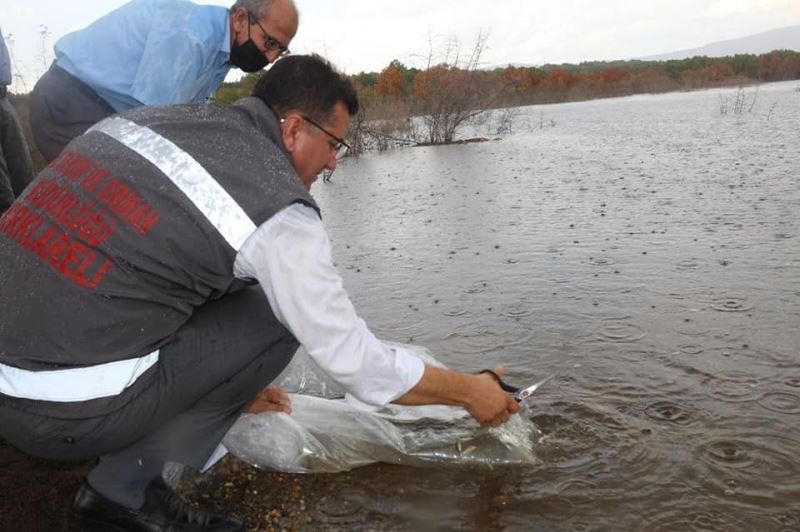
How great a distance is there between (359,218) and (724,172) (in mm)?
4954

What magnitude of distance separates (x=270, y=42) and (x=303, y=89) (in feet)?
4.62

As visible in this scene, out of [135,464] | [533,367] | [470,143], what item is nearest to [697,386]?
[533,367]

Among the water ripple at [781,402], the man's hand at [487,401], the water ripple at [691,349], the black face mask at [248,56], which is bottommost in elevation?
the water ripple at [781,402]

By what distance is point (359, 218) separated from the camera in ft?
26.8

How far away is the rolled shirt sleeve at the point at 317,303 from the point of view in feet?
5.33

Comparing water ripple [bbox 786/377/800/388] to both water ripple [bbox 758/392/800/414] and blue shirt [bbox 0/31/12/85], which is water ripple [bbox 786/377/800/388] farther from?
blue shirt [bbox 0/31/12/85]

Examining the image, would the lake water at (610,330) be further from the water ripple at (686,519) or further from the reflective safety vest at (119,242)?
the reflective safety vest at (119,242)

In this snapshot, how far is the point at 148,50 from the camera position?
9.64 ft

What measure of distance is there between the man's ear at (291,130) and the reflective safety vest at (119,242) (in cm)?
18

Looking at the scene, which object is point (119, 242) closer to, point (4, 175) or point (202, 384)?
point (202, 384)

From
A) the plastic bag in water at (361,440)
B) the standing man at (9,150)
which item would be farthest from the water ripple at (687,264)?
the standing man at (9,150)

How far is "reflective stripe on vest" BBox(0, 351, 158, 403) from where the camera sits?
5.48 ft

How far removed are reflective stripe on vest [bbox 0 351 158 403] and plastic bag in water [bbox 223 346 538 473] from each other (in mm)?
939

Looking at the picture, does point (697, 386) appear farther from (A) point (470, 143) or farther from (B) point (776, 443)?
(A) point (470, 143)
